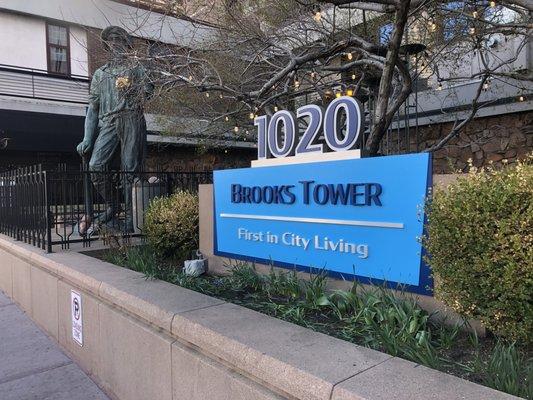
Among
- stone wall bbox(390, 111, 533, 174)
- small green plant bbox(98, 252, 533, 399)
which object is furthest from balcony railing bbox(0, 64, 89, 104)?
small green plant bbox(98, 252, 533, 399)

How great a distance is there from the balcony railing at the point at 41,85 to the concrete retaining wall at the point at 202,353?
44.6ft

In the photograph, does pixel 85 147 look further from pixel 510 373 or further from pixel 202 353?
pixel 510 373

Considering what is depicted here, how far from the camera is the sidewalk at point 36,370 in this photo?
4.07m

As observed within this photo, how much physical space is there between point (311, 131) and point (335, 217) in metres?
0.95

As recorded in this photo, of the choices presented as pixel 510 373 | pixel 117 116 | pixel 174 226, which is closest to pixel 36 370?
pixel 174 226

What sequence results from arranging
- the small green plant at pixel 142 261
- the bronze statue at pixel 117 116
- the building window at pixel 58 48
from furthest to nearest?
1. the building window at pixel 58 48
2. the bronze statue at pixel 117 116
3. the small green plant at pixel 142 261

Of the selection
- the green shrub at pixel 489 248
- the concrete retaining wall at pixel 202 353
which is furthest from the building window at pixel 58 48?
the green shrub at pixel 489 248

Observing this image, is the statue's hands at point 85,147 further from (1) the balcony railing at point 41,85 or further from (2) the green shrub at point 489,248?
(1) the balcony railing at point 41,85

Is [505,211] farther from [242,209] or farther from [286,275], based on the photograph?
[242,209]

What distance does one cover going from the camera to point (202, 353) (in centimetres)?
296

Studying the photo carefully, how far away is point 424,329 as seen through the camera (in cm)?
298

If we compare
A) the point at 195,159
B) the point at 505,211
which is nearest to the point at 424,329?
the point at 505,211

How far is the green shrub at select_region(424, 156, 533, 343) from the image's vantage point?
2.37 metres

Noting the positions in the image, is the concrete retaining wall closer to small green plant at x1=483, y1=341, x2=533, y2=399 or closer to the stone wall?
small green plant at x1=483, y1=341, x2=533, y2=399
